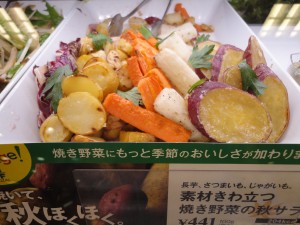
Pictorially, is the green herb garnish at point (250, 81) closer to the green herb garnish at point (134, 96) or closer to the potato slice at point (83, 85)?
the green herb garnish at point (134, 96)

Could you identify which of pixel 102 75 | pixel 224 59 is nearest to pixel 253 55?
pixel 224 59

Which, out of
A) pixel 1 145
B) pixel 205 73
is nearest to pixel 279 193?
pixel 205 73

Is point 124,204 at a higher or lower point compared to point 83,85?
lower

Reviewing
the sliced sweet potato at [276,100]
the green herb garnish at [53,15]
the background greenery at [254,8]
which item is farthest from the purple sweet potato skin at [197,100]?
the green herb garnish at [53,15]

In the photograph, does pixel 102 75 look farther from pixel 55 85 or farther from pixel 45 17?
pixel 45 17

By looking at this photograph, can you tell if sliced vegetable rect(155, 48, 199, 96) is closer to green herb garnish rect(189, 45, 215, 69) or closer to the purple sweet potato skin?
green herb garnish rect(189, 45, 215, 69)

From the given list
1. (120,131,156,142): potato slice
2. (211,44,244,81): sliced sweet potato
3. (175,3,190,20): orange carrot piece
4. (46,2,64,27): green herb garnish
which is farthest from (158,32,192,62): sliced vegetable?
(46,2,64,27): green herb garnish
